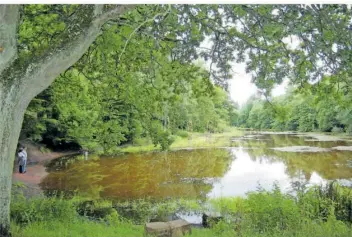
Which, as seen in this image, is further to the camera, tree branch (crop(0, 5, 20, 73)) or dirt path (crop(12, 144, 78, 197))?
dirt path (crop(12, 144, 78, 197))

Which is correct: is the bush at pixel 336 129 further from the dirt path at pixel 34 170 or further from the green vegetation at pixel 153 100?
the dirt path at pixel 34 170

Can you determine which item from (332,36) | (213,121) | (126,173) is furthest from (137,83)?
(126,173)

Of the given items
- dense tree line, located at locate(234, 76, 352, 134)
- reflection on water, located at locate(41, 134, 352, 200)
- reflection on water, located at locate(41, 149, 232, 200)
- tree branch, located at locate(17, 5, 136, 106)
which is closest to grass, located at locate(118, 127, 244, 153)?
reflection on water, located at locate(41, 134, 352, 200)

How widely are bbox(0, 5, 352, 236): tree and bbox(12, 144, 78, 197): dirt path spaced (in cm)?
276

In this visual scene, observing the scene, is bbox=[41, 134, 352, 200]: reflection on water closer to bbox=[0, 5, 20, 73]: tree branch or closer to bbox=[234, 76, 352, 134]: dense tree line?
bbox=[234, 76, 352, 134]: dense tree line

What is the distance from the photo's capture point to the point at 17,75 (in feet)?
5.99

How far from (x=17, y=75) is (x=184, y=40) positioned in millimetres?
1451

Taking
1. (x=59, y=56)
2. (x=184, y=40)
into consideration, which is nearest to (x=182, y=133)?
(x=184, y=40)

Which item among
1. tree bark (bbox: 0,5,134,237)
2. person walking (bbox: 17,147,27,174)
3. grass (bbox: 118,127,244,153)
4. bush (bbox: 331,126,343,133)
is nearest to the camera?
tree bark (bbox: 0,5,134,237)

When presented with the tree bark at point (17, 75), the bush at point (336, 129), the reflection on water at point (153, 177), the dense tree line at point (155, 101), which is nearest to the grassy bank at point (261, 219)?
the tree bark at point (17, 75)

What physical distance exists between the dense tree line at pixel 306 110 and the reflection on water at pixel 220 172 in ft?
1.31

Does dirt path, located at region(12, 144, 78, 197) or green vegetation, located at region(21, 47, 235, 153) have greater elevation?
green vegetation, located at region(21, 47, 235, 153)

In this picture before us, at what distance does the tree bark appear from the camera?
1828mm

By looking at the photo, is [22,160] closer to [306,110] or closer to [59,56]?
[59,56]
